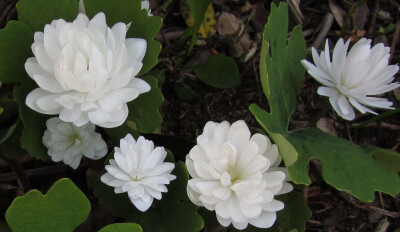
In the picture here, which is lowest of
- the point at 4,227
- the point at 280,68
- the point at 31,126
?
the point at 4,227

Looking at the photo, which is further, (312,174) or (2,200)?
(312,174)

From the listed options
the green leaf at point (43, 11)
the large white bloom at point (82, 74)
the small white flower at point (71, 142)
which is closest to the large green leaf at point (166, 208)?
the small white flower at point (71, 142)

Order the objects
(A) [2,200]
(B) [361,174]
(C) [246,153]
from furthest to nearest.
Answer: (A) [2,200] < (B) [361,174] < (C) [246,153]

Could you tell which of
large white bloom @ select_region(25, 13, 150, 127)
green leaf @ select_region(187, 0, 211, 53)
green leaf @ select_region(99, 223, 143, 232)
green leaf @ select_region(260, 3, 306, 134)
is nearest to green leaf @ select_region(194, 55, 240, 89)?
green leaf @ select_region(187, 0, 211, 53)

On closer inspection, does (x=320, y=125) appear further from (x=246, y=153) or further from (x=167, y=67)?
(x=246, y=153)

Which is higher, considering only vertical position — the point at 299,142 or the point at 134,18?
the point at 134,18

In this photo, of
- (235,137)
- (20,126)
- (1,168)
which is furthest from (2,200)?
(235,137)

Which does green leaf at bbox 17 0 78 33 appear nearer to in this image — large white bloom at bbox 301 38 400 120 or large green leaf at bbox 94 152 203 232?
large green leaf at bbox 94 152 203 232

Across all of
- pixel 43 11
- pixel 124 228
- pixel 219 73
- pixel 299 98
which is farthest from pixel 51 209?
pixel 299 98

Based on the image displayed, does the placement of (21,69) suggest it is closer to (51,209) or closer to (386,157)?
(51,209)
